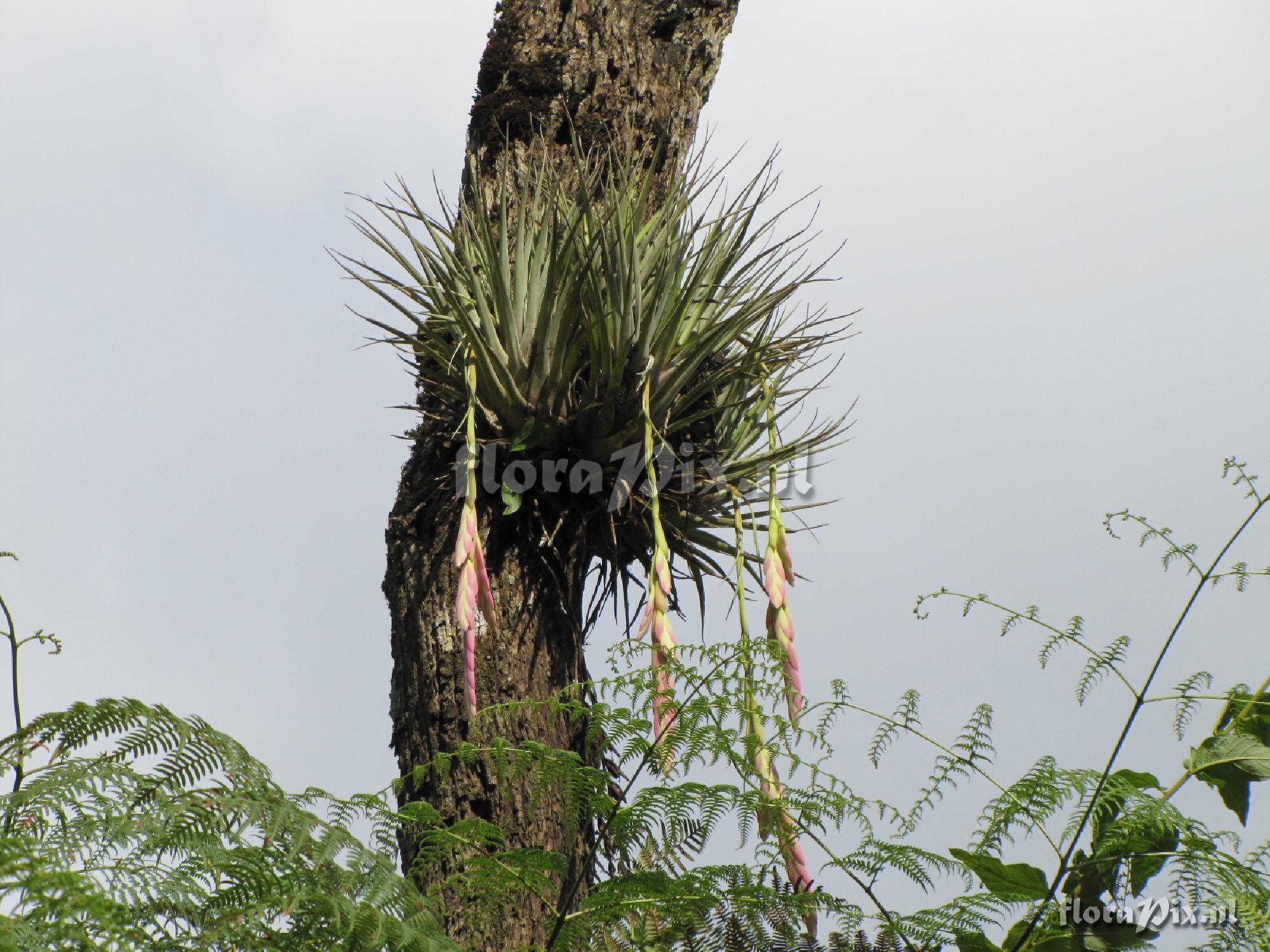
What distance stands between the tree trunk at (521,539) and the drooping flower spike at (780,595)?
52 centimetres

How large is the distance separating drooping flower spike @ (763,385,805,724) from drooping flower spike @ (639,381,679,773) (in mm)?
228

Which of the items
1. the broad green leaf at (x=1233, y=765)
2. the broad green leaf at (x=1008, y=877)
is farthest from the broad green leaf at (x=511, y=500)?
the broad green leaf at (x=1233, y=765)

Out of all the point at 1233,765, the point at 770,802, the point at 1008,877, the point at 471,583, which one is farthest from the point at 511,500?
the point at 1233,765

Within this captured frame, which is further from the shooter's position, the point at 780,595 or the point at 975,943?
the point at 780,595

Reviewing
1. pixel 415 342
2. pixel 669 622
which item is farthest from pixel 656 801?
pixel 415 342

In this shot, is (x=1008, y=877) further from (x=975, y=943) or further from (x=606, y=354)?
(x=606, y=354)

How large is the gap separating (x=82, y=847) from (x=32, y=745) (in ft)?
0.58

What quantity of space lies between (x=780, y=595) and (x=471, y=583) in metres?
0.67

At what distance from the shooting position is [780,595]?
8.89 feet

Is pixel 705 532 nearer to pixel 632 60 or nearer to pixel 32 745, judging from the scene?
pixel 632 60

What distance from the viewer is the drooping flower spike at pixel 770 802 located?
6.70 ft

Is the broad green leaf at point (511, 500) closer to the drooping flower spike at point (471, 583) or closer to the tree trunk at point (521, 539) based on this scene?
the tree trunk at point (521, 539)

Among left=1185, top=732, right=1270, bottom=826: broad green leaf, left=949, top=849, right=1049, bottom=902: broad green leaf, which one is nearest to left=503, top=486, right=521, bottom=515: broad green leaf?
left=949, top=849, right=1049, bottom=902: broad green leaf

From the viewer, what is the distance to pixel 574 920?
6.75 feet
